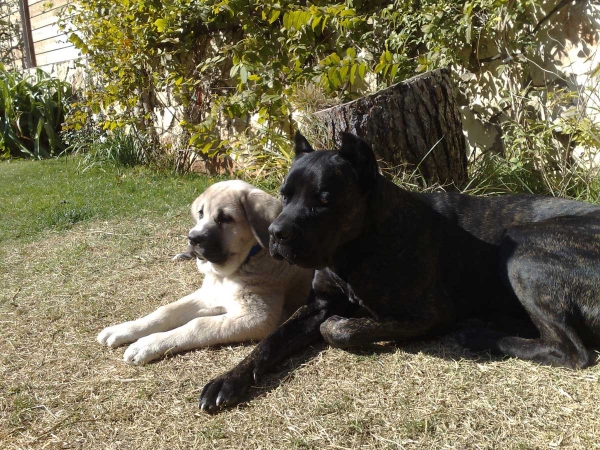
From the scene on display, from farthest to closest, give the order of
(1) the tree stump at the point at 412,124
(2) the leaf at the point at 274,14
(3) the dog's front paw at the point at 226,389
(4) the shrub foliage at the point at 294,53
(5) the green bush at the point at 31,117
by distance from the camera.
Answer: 1. (5) the green bush at the point at 31,117
2. (2) the leaf at the point at 274,14
3. (4) the shrub foliage at the point at 294,53
4. (1) the tree stump at the point at 412,124
5. (3) the dog's front paw at the point at 226,389

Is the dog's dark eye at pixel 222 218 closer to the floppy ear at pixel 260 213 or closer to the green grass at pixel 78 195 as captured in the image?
the floppy ear at pixel 260 213

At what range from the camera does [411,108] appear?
4746 millimetres

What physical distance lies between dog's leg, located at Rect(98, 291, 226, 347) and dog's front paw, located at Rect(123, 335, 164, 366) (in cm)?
24

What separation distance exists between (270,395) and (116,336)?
1.21 meters

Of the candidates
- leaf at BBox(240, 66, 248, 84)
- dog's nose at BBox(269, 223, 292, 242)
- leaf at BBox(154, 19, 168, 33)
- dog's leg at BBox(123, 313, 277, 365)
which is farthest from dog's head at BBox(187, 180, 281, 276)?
leaf at BBox(154, 19, 168, 33)

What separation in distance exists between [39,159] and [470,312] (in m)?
9.77

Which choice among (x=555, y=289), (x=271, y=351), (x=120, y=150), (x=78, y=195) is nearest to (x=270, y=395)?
(x=271, y=351)

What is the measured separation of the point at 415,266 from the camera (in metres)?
3.17

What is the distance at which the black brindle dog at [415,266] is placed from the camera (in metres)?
2.87

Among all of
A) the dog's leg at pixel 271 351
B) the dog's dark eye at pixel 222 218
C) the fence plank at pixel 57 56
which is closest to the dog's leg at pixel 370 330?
the dog's leg at pixel 271 351

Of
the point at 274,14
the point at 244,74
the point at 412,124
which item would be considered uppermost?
the point at 274,14

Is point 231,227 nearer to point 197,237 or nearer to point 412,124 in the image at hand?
point 197,237

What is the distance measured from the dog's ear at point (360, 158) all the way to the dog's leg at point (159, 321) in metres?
1.37

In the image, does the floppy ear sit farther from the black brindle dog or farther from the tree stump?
the tree stump
